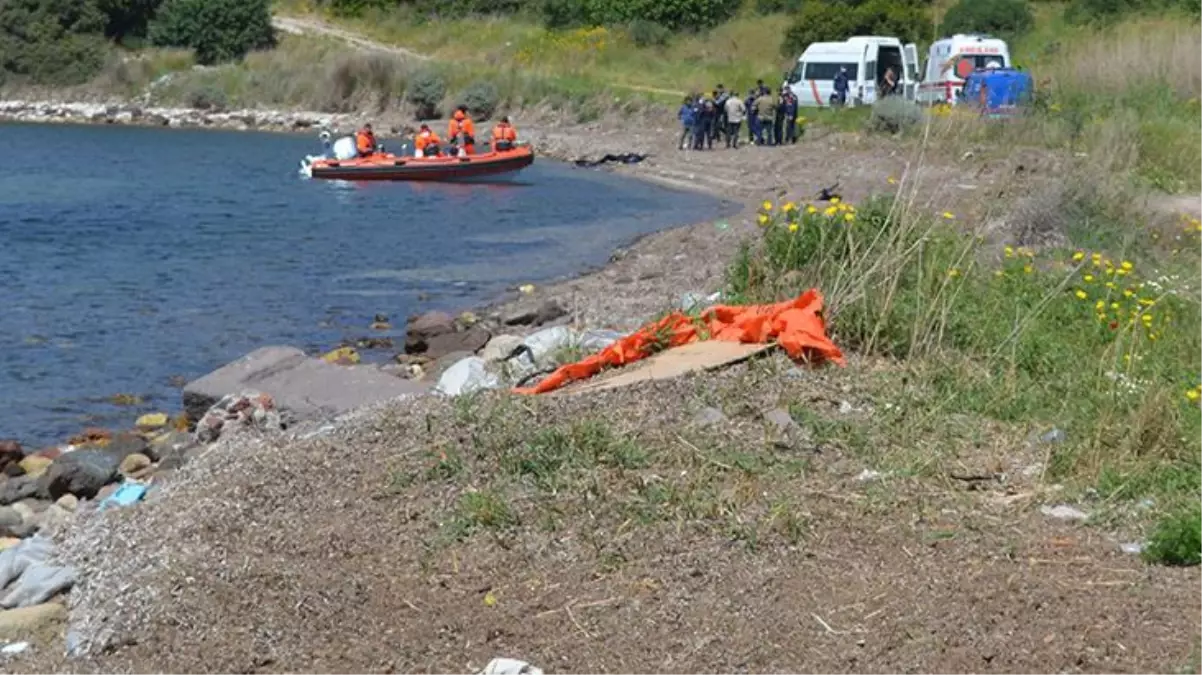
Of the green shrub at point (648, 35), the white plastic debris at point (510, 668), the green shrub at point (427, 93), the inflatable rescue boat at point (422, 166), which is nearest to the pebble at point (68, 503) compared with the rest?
the white plastic debris at point (510, 668)

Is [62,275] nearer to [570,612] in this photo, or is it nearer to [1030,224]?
[1030,224]

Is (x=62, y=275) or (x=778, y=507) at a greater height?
(x=778, y=507)

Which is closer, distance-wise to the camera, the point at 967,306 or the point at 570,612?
the point at 570,612

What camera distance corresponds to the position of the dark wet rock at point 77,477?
35.8 feet

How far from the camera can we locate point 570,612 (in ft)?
19.6

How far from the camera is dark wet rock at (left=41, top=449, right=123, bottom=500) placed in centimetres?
1091

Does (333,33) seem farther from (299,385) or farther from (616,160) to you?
(299,385)

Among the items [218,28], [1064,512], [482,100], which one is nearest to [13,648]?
[1064,512]

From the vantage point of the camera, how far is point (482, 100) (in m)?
46.2

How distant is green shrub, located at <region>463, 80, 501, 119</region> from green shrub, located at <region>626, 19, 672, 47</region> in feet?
22.5

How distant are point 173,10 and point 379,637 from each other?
5900cm

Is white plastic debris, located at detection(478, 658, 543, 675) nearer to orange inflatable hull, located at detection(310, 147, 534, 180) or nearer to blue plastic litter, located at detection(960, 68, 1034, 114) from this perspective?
blue plastic litter, located at detection(960, 68, 1034, 114)

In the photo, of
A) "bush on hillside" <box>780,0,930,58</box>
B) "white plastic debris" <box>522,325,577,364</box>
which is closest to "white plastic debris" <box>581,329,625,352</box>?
"white plastic debris" <box>522,325,577,364</box>

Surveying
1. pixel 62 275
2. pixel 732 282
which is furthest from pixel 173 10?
pixel 732 282
